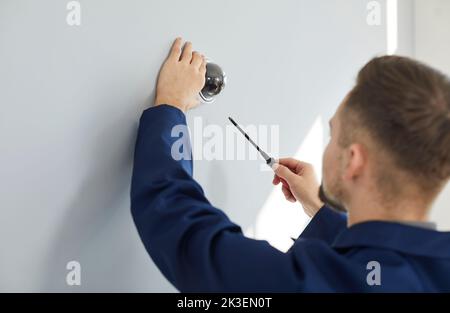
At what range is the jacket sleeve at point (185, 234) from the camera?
670 millimetres

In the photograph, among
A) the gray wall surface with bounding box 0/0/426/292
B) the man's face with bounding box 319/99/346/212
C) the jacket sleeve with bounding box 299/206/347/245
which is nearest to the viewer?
the gray wall surface with bounding box 0/0/426/292

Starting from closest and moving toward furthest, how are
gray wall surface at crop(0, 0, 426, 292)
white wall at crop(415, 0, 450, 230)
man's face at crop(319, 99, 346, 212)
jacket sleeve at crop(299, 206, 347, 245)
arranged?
1. gray wall surface at crop(0, 0, 426, 292)
2. man's face at crop(319, 99, 346, 212)
3. jacket sleeve at crop(299, 206, 347, 245)
4. white wall at crop(415, 0, 450, 230)

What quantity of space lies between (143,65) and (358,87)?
1.15ft

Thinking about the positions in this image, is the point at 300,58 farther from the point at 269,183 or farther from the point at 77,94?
the point at 77,94

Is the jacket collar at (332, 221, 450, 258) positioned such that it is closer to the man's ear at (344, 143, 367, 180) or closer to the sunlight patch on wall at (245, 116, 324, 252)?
the man's ear at (344, 143, 367, 180)

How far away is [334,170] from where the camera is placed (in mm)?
788

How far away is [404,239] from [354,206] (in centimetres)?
11

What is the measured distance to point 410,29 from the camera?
146 cm

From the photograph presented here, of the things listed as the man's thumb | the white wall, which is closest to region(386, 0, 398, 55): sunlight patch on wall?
the white wall

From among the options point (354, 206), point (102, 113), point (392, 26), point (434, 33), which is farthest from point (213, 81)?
point (434, 33)

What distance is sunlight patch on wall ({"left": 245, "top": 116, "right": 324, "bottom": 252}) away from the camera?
1.02 m

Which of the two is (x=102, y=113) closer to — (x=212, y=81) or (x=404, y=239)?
(x=212, y=81)

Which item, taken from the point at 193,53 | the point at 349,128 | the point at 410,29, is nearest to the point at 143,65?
the point at 193,53

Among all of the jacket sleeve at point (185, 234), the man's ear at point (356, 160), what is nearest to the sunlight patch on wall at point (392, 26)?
the man's ear at point (356, 160)
